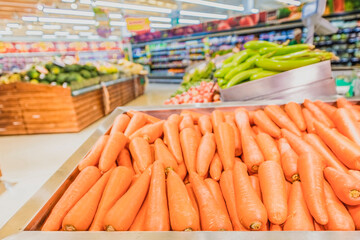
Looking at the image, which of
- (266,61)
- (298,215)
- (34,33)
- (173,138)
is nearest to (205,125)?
(173,138)

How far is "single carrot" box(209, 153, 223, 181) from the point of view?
962 mm

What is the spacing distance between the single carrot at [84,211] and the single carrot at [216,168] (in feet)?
1.42

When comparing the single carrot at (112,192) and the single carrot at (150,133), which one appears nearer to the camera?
the single carrot at (112,192)

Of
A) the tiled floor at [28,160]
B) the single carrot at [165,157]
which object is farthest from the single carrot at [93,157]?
the tiled floor at [28,160]

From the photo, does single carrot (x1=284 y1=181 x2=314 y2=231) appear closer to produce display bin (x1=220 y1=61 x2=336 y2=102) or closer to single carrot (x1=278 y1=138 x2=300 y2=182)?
single carrot (x1=278 y1=138 x2=300 y2=182)

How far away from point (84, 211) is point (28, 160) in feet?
11.6

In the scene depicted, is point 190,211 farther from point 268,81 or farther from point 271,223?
point 268,81

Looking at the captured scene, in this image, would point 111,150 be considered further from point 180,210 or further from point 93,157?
point 180,210

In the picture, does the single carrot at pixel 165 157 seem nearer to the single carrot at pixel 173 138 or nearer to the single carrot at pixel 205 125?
the single carrot at pixel 173 138

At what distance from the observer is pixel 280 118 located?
1.26 metres

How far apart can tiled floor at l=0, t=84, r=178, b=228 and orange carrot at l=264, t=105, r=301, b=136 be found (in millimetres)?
2468

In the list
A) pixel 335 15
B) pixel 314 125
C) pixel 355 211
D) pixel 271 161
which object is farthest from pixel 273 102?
pixel 335 15

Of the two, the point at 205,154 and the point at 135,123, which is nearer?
the point at 205,154

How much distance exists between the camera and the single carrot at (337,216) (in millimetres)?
661
